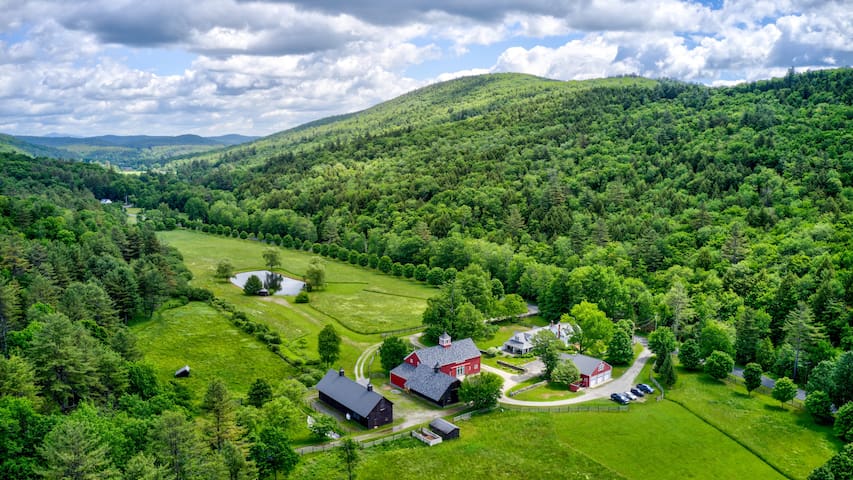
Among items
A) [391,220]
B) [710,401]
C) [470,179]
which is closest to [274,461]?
[710,401]

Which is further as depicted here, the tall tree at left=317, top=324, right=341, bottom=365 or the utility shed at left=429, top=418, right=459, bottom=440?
the tall tree at left=317, top=324, right=341, bottom=365

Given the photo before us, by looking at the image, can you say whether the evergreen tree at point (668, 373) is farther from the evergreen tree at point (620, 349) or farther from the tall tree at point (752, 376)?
the tall tree at point (752, 376)

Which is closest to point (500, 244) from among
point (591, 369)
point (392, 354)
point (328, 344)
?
point (591, 369)

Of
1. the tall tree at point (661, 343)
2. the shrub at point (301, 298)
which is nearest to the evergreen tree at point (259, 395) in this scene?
the tall tree at point (661, 343)

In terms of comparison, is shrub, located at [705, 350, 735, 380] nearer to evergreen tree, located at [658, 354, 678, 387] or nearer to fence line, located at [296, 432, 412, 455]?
evergreen tree, located at [658, 354, 678, 387]

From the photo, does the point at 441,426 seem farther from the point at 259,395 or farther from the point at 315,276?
the point at 315,276

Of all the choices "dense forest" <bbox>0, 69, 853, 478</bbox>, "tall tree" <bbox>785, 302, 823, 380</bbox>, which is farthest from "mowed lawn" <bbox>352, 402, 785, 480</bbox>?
"tall tree" <bbox>785, 302, 823, 380</bbox>

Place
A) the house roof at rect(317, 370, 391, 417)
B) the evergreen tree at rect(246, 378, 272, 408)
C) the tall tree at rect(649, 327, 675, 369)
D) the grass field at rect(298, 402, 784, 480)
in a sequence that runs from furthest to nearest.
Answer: the tall tree at rect(649, 327, 675, 369)
the house roof at rect(317, 370, 391, 417)
the evergreen tree at rect(246, 378, 272, 408)
the grass field at rect(298, 402, 784, 480)
